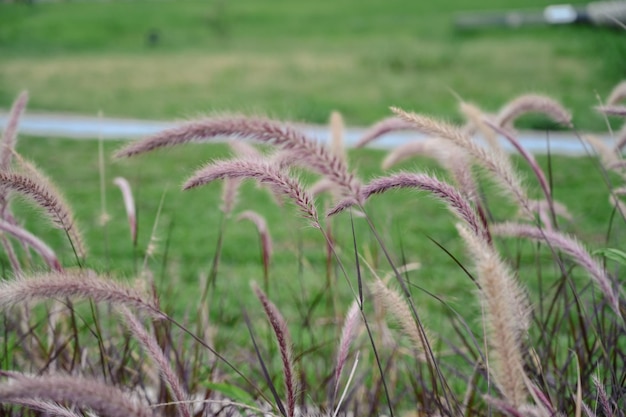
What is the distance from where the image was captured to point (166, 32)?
2344 centimetres

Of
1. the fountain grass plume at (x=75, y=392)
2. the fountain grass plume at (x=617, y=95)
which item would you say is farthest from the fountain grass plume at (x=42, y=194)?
the fountain grass plume at (x=617, y=95)

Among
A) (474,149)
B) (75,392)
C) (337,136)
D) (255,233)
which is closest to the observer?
(75,392)

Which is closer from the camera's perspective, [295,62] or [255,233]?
[255,233]

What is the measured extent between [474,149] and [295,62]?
15572 millimetres

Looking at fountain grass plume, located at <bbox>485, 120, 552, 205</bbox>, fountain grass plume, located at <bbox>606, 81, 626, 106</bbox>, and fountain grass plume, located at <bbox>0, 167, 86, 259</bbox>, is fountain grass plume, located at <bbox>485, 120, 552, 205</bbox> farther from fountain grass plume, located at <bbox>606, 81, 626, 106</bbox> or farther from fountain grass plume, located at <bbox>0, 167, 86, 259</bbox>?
fountain grass plume, located at <bbox>0, 167, 86, 259</bbox>

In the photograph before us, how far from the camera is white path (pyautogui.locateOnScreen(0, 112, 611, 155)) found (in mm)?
8828

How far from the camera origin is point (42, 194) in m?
1.49

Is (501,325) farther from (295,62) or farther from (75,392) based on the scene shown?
(295,62)

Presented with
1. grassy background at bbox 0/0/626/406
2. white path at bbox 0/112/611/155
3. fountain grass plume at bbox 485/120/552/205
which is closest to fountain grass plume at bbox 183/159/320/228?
grassy background at bbox 0/0/626/406

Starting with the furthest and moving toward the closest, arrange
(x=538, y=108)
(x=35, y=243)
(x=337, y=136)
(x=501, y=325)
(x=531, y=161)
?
(x=337, y=136), (x=538, y=108), (x=531, y=161), (x=35, y=243), (x=501, y=325)

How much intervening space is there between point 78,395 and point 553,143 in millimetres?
8730

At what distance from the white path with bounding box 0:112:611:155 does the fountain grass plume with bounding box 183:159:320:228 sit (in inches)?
280

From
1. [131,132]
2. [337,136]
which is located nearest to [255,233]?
[337,136]

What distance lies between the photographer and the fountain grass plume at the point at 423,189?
138 cm
